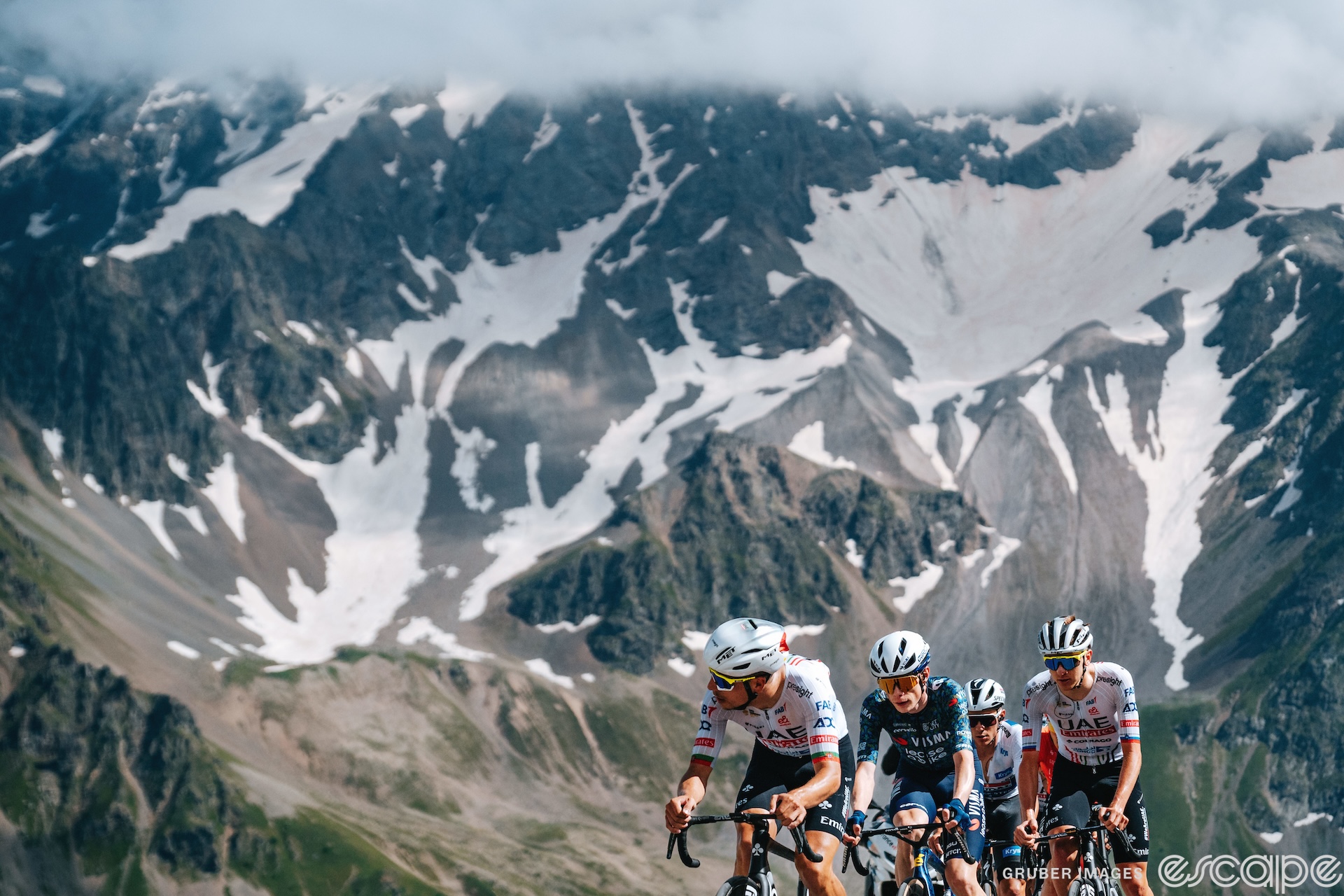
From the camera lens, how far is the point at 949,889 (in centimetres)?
2381

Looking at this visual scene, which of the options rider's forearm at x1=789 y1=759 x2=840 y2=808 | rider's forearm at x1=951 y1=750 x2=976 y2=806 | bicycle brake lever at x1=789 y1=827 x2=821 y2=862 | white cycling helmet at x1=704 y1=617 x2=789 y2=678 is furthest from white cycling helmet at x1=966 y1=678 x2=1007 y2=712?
bicycle brake lever at x1=789 y1=827 x2=821 y2=862

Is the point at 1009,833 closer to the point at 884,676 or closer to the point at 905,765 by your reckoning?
the point at 905,765

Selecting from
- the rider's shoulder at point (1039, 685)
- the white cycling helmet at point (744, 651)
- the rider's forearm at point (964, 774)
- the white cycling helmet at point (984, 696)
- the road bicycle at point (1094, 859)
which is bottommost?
the road bicycle at point (1094, 859)

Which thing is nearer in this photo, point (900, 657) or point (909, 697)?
point (900, 657)

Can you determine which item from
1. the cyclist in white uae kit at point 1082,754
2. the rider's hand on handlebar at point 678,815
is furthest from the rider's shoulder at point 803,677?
the cyclist in white uae kit at point 1082,754

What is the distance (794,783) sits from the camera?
22.4 metres

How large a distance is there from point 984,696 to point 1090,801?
2.72 meters

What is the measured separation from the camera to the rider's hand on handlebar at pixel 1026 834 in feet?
79.3

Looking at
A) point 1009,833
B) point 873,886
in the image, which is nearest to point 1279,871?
point 1009,833

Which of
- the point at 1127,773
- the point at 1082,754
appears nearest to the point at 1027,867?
the point at 1082,754

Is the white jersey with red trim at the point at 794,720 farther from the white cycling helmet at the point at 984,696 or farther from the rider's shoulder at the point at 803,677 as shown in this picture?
the white cycling helmet at the point at 984,696

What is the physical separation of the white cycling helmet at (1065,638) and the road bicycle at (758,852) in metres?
6.03

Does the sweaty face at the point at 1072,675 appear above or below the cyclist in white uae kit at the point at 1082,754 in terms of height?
above

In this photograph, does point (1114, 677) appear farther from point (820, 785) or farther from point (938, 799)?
point (820, 785)
